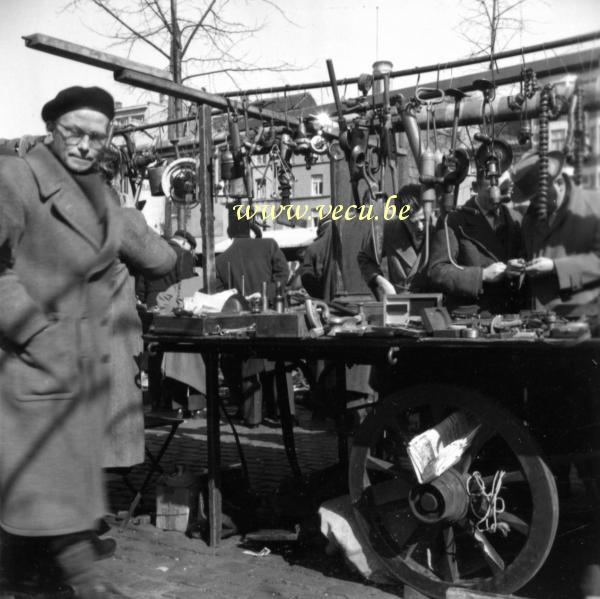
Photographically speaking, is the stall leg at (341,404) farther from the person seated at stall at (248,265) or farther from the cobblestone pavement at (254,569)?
the person seated at stall at (248,265)

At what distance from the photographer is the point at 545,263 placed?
3.33 metres

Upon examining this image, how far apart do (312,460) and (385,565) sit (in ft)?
9.67

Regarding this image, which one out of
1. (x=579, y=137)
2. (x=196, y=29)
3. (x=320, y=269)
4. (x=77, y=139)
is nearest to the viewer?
(x=579, y=137)

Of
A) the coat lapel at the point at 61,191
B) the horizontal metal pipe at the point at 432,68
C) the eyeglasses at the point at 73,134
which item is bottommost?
the coat lapel at the point at 61,191

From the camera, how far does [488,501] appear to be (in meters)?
3.35

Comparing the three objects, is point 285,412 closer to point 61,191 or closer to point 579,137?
point 61,191

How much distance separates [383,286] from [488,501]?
2002 millimetres

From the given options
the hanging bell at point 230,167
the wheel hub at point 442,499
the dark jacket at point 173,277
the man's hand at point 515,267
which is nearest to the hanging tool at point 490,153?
the man's hand at point 515,267

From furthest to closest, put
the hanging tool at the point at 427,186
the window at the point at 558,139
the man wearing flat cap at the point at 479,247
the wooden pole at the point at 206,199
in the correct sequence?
the wooden pole at the point at 206,199 < the hanging tool at the point at 427,186 < the man wearing flat cap at the point at 479,247 < the window at the point at 558,139

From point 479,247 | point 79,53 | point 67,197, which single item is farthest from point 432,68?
point 67,197

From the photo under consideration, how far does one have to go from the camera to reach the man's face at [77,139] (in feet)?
10.6

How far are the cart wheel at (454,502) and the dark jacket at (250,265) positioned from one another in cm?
330

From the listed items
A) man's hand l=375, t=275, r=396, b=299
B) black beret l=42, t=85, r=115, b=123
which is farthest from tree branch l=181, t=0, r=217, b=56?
black beret l=42, t=85, r=115, b=123

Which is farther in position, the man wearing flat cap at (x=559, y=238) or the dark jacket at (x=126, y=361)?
the dark jacket at (x=126, y=361)
